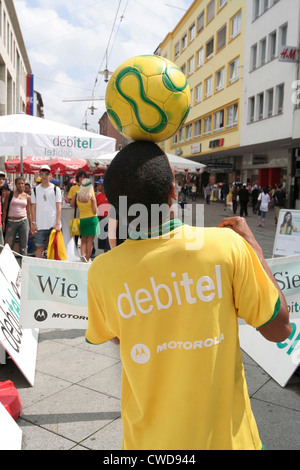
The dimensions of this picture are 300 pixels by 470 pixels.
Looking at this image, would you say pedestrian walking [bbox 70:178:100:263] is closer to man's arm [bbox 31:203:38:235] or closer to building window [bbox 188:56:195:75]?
man's arm [bbox 31:203:38:235]

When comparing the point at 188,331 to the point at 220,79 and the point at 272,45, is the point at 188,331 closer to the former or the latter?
the point at 272,45

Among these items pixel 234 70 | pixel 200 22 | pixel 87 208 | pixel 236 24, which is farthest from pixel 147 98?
pixel 200 22

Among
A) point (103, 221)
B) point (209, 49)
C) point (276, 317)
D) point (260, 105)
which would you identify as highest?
point (209, 49)

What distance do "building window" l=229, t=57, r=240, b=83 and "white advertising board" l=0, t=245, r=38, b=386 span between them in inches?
1041

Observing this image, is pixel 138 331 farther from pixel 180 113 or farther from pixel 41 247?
pixel 41 247

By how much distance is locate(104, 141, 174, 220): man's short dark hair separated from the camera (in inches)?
49.6

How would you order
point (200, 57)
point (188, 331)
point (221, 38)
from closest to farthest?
point (188, 331) < point (221, 38) < point (200, 57)

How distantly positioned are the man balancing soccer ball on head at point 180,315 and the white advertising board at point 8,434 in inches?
56.5

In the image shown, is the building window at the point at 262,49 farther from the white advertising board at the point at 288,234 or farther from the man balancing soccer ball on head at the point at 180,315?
the man balancing soccer ball on head at the point at 180,315

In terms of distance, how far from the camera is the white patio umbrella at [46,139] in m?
6.21

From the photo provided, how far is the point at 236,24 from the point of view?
27.4 metres

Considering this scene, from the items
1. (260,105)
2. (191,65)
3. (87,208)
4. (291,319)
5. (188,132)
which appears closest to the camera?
(291,319)

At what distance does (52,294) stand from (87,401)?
98 centimetres
